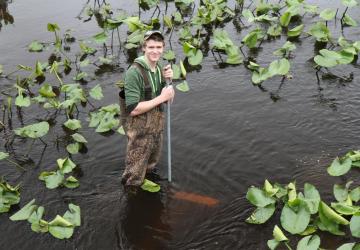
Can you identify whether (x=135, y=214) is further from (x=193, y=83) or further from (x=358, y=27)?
(x=358, y=27)

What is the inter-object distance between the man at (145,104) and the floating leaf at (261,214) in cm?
127

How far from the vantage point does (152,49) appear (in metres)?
3.99

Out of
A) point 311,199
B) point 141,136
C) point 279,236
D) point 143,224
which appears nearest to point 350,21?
point 311,199

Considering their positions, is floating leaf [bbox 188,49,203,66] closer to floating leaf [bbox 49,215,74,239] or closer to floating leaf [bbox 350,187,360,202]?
floating leaf [bbox 350,187,360,202]

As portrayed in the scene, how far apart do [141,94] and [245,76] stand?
385cm

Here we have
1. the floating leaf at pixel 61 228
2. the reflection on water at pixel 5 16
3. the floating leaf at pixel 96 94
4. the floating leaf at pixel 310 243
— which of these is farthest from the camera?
the reflection on water at pixel 5 16

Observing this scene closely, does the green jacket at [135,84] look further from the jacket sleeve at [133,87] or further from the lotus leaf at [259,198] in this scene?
the lotus leaf at [259,198]

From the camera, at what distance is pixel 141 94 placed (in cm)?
423

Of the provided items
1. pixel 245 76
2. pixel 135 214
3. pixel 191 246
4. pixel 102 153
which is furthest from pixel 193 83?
pixel 191 246

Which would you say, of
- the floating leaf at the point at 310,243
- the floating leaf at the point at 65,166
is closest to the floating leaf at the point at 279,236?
the floating leaf at the point at 310,243

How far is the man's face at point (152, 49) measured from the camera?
3.96 meters

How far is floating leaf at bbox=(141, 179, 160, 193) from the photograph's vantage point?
16.3 ft

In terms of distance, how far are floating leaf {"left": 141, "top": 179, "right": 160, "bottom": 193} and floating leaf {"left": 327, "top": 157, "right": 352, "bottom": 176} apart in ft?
6.36

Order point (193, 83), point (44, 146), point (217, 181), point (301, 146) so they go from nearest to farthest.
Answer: point (217, 181)
point (301, 146)
point (44, 146)
point (193, 83)
